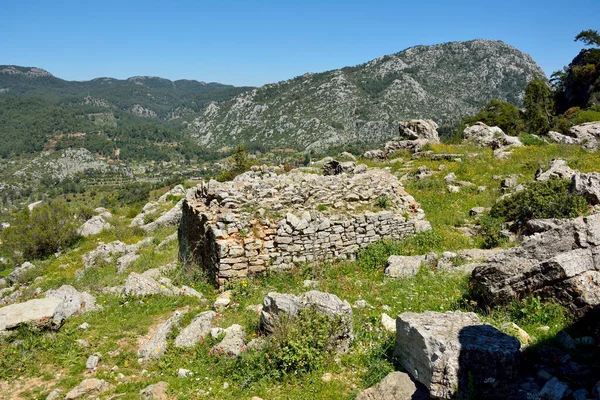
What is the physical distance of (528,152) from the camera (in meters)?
21.2

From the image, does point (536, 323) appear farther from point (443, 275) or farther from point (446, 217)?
point (446, 217)

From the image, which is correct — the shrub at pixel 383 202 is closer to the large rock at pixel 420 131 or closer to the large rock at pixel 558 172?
the large rock at pixel 558 172

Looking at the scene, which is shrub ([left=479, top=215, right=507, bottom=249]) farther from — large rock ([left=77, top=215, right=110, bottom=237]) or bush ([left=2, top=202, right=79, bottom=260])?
bush ([left=2, top=202, right=79, bottom=260])

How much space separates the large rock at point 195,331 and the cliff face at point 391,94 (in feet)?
433

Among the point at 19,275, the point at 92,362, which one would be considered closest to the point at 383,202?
the point at 92,362

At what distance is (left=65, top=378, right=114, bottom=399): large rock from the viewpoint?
5723mm

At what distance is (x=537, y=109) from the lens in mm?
36812

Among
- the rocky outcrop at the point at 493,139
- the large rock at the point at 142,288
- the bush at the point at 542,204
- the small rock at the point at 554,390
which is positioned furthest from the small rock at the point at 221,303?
the rocky outcrop at the point at 493,139

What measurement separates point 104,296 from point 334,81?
170 meters

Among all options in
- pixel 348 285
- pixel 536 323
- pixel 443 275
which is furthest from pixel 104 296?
pixel 536 323

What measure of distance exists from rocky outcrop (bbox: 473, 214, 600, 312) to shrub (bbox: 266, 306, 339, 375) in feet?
10.8

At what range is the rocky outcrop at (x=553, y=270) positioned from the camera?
586cm

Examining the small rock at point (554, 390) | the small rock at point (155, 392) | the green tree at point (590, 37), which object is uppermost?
the green tree at point (590, 37)

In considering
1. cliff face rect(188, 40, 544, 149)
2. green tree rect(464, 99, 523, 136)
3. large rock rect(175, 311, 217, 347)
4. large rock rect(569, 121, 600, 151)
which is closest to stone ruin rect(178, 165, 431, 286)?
large rock rect(175, 311, 217, 347)
